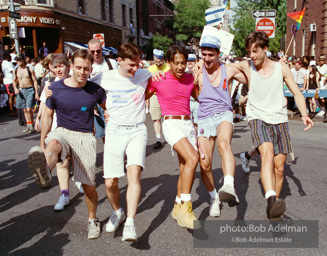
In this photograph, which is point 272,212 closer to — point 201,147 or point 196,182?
point 201,147

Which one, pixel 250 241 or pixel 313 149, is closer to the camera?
pixel 250 241

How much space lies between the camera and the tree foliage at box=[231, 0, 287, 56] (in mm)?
38312

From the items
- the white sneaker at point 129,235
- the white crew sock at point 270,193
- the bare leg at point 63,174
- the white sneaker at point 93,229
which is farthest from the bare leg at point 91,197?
the white crew sock at point 270,193

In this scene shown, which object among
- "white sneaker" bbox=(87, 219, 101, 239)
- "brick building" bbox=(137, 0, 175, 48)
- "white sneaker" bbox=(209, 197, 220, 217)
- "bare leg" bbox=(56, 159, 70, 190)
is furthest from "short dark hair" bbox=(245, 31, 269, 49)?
"brick building" bbox=(137, 0, 175, 48)

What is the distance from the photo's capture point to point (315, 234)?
3.69 meters

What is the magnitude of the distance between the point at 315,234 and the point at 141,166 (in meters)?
1.93

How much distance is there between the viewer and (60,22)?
24.4 metres

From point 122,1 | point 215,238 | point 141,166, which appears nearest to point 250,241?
point 215,238

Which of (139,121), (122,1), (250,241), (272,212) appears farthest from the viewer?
(122,1)

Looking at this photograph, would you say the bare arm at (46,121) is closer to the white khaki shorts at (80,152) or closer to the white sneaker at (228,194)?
the white khaki shorts at (80,152)

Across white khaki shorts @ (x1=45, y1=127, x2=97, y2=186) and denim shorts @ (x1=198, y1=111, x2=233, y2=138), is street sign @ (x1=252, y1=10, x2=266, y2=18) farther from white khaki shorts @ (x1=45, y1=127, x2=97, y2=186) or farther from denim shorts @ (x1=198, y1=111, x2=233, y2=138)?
white khaki shorts @ (x1=45, y1=127, x2=97, y2=186)

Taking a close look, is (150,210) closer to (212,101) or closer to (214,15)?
(212,101)

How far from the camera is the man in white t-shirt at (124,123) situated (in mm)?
3668

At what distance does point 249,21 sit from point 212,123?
37.3 metres
